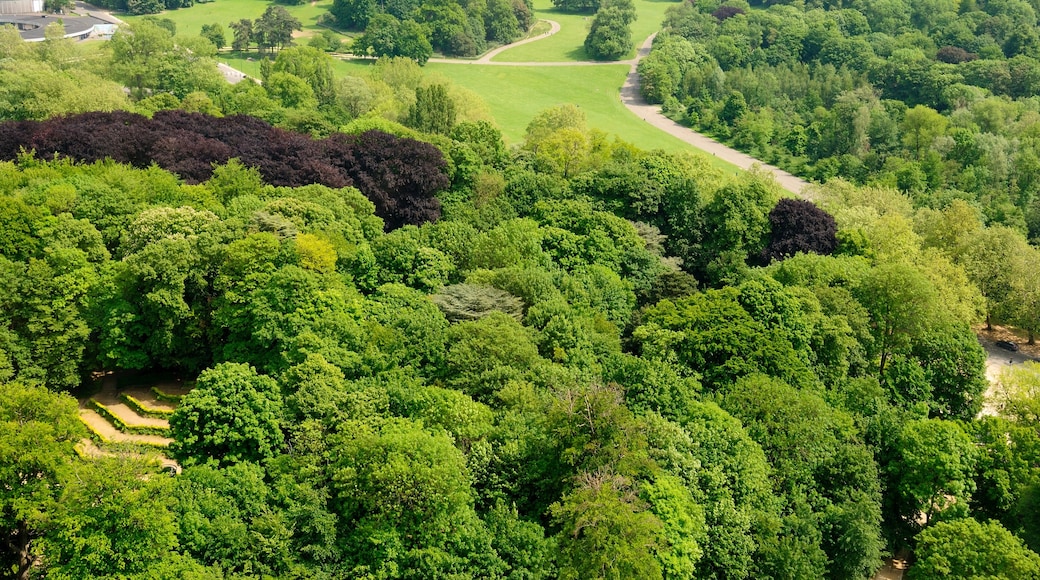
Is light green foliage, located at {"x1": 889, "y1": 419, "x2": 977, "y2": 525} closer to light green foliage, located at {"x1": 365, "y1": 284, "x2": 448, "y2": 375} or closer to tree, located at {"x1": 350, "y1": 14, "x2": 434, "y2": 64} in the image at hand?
light green foliage, located at {"x1": 365, "y1": 284, "x2": 448, "y2": 375}

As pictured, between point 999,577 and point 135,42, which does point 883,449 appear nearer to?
point 999,577

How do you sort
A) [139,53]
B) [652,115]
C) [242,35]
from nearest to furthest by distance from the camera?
[139,53] → [652,115] → [242,35]

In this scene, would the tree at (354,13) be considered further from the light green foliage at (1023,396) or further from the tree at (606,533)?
the tree at (606,533)

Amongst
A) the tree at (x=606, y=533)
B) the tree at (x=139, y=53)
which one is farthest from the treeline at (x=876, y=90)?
the tree at (x=139, y=53)

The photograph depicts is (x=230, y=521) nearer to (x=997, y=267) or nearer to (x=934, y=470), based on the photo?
(x=934, y=470)

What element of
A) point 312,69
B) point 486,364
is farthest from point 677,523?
point 312,69

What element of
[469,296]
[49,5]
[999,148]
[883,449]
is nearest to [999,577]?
[883,449]
